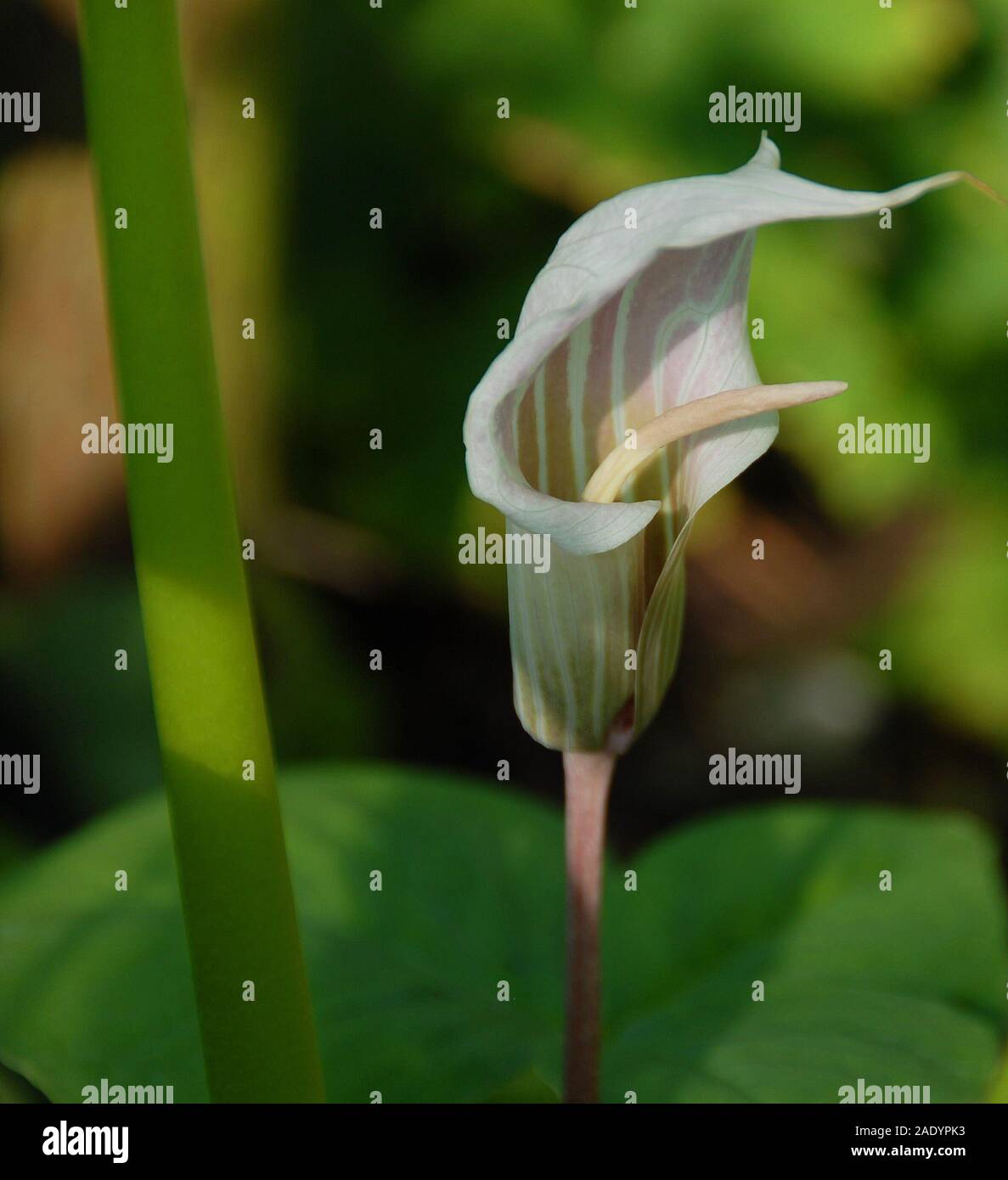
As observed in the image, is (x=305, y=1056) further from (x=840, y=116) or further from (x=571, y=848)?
(x=840, y=116)

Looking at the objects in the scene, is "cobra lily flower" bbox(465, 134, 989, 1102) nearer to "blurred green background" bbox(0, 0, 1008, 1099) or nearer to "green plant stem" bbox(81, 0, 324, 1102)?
"green plant stem" bbox(81, 0, 324, 1102)

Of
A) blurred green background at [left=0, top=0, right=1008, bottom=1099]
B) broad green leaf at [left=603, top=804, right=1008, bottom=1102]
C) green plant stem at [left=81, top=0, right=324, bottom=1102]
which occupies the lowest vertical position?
broad green leaf at [left=603, top=804, right=1008, bottom=1102]

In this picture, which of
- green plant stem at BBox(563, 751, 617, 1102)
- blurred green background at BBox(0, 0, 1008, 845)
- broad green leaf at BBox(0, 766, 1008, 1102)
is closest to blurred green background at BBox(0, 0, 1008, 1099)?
blurred green background at BBox(0, 0, 1008, 845)

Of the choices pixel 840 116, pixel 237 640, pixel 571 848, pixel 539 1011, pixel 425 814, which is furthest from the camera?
pixel 840 116

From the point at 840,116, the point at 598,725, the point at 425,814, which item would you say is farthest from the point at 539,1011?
the point at 840,116

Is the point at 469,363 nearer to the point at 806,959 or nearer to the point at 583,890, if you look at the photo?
the point at 806,959

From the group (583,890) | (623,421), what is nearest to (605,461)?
(623,421)
